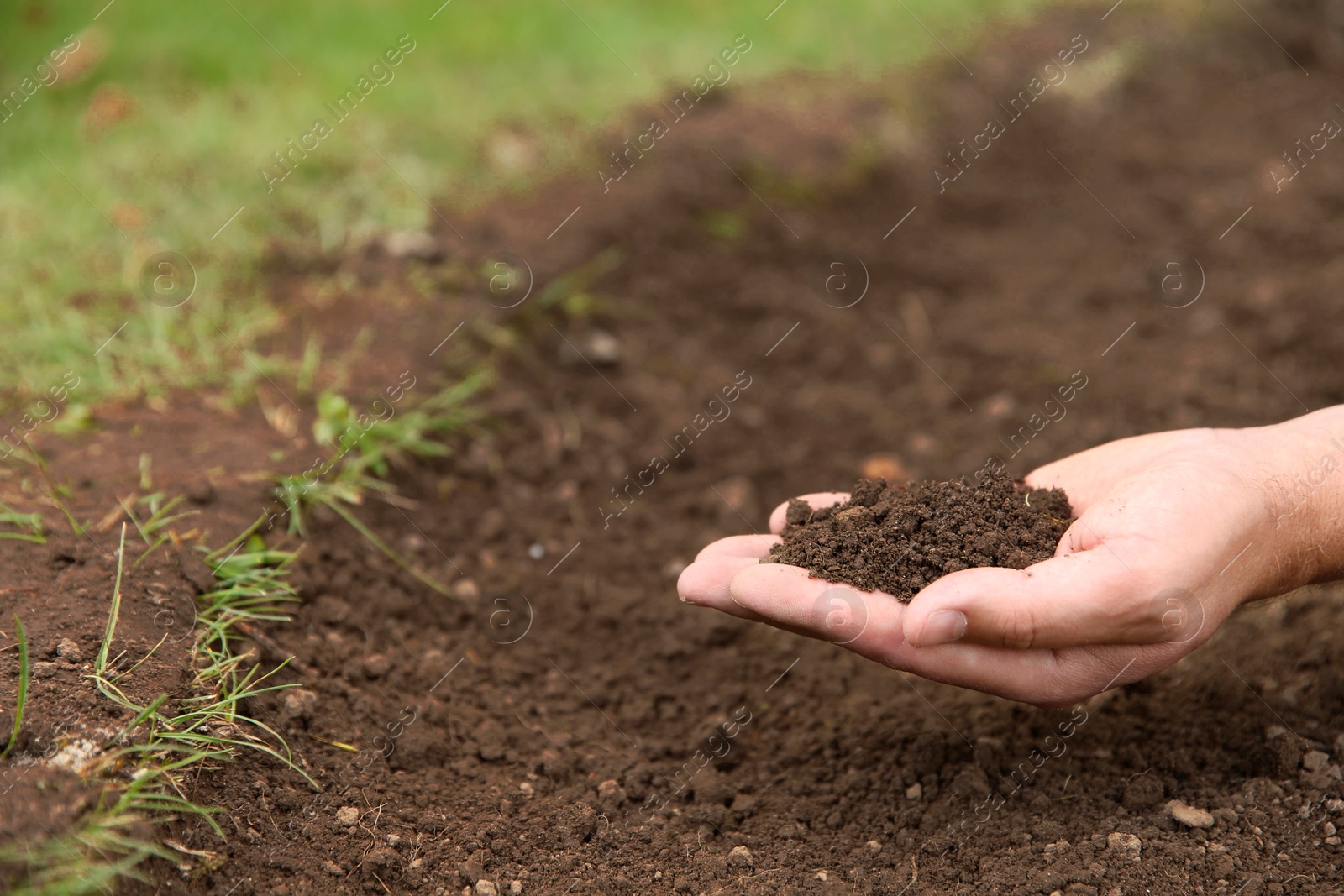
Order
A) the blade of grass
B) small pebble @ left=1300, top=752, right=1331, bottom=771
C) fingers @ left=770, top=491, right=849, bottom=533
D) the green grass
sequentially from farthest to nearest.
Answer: the green grass → fingers @ left=770, top=491, right=849, bottom=533 → small pebble @ left=1300, top=752, right=1331, bottom=771 → the blade of grass

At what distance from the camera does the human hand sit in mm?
1586

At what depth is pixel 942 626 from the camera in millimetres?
1569

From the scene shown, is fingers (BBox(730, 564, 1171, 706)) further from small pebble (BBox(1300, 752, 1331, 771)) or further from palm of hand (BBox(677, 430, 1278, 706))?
small pebble (BBox(1300, 752, 1331, 771))

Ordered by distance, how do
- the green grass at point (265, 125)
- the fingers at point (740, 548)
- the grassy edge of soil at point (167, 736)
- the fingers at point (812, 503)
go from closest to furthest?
the grassy edge of soil at point (167, 736)
the fingers at point (740, 548)
the fingers at point (812, 503)
the green grass at point (265, 125)

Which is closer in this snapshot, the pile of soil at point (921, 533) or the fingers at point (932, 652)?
the fingers at point (932, 652)

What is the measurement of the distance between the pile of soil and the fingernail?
0.62ft

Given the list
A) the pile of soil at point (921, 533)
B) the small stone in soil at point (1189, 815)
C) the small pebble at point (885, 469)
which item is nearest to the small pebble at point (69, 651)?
the pile of soil at point (921, 533)

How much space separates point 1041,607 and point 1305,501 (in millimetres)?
694

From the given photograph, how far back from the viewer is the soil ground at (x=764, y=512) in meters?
1.71

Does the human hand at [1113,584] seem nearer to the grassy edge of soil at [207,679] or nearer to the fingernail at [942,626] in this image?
the fingernail at [942,626]

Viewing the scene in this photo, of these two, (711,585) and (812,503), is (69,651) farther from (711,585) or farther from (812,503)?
(812,503)

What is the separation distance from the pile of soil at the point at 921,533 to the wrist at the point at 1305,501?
0.38 m


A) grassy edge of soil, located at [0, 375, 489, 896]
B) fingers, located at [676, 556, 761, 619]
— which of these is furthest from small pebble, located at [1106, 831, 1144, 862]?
grassy edge of soil, located at [0, 375, 489, 896]

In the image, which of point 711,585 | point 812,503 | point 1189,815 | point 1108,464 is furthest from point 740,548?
point 1189,815
